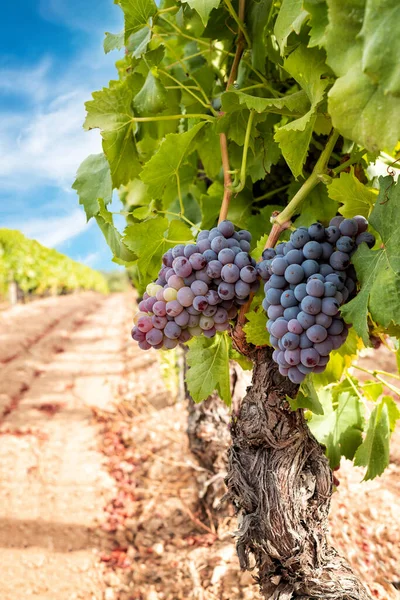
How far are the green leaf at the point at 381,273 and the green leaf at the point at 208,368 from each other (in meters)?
0.59

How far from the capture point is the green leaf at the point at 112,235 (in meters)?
1.49

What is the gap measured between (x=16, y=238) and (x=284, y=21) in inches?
871

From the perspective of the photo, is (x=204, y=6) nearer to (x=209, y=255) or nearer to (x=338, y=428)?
(x=209, y=255)

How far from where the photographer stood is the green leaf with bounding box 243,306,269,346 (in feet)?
4.17

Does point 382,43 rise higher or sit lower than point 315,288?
higher

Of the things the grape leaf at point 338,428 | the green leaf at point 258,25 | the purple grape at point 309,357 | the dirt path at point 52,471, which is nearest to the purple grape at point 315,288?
the purple grape at point 309,357

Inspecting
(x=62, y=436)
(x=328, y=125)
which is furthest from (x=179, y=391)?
(x=328, y=125)

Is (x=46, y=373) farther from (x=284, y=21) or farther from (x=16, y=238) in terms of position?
(x=16, y=238)

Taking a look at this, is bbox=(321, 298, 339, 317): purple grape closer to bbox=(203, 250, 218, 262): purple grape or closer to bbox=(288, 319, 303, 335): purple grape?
bbox=(288, 319, 303, 335): purple grape

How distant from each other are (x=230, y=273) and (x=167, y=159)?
0.45 m

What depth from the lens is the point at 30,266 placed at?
2189 cm

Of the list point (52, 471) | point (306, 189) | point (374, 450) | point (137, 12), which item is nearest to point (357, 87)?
Answer: point (306, 189)

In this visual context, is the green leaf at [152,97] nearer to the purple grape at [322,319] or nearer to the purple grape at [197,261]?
the purple grape at [197,261]

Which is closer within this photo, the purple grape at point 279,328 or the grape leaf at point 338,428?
the purple grape at point 279,328
